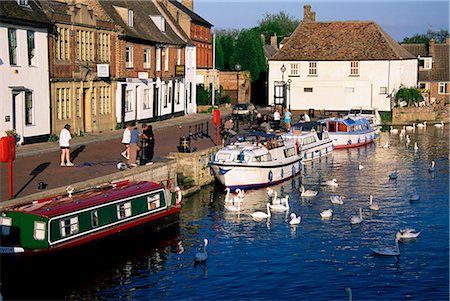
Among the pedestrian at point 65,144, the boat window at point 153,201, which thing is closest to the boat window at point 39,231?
the boat window at point 153,201

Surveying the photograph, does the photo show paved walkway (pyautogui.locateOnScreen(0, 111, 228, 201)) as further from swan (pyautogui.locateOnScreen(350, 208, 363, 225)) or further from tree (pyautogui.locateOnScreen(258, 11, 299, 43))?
tree (pyautogui.locateOnScreen(258, 11, 299, 43))

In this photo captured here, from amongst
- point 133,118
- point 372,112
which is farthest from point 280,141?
point 372,112

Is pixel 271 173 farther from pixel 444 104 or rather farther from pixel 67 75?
pixel 444 104

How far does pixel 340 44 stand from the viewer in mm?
77500

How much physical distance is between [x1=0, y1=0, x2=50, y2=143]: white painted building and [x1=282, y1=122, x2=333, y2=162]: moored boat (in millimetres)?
14667

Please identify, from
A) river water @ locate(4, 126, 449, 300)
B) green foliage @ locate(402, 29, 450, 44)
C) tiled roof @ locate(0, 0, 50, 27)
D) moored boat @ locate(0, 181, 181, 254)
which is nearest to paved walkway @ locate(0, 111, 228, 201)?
moored boat @ locate(0, 181, 181, 254)

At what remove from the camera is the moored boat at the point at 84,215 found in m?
21.6

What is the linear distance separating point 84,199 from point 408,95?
5619 cm

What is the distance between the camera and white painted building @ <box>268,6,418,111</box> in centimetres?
7531

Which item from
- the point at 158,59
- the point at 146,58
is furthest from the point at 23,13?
the point at 158,59

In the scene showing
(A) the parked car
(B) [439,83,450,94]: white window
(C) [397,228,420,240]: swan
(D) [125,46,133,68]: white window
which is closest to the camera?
(C) [397,228,420,240]: swan

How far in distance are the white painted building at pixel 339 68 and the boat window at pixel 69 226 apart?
5462 cm

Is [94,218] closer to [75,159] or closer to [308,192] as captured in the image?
[75,159]

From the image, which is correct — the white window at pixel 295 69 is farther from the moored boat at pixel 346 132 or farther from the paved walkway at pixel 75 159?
the paved walkway at pixel 75 159
